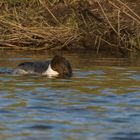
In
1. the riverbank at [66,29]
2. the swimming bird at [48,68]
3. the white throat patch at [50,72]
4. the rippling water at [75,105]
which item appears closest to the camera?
the rippling water at [75,105]

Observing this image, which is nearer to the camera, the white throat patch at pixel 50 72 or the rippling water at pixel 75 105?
the rippling water at pixel 75 105

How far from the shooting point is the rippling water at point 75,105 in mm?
8477

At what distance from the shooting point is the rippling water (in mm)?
8477

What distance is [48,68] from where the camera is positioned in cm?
1367

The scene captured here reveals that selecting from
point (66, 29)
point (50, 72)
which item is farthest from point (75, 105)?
point (66, 29)

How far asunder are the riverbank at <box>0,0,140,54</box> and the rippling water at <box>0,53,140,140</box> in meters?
2.49

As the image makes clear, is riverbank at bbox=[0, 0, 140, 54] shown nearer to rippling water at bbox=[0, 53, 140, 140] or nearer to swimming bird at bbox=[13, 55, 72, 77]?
rippling water at bbox=[0, 53, 140, 140]

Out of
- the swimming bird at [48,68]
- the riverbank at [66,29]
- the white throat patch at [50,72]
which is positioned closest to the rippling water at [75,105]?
the swimming bird at [48,68]

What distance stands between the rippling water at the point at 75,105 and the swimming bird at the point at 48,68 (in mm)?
210

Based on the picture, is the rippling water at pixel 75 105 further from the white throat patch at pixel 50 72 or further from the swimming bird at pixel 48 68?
the white throat patch at pixel 50 72

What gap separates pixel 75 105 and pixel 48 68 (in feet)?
11.8

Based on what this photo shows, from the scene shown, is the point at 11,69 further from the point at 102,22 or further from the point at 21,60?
the point at 102,22

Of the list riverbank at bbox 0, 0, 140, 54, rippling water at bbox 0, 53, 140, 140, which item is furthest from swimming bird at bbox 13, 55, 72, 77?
riverbank at bbox 0, 0, 140, 54

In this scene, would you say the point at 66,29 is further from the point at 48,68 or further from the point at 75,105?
the point at 75,105
